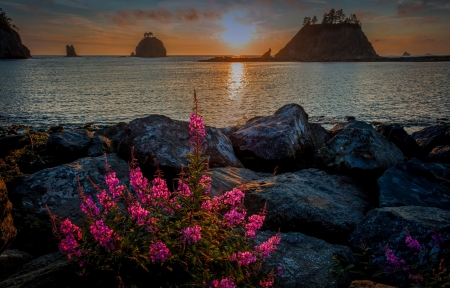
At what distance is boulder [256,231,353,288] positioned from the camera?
474 cm

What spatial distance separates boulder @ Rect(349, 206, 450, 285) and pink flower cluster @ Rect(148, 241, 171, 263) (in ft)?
11.5

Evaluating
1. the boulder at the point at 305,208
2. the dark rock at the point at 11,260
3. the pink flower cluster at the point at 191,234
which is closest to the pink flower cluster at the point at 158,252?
the pink flower cluster at the point at 191,234

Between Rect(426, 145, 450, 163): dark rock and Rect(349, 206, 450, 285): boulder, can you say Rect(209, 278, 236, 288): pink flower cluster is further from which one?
Rect(426, 145, 450, 163): dark rock

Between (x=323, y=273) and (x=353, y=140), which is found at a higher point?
(x=353, y=140)

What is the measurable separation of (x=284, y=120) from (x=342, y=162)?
3697mm

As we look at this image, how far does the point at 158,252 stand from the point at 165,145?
5988mm

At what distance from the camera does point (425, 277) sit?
15.2 feet

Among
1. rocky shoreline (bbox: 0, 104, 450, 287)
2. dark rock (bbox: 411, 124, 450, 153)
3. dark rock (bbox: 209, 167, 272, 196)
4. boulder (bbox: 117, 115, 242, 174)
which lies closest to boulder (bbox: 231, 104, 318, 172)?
rocky shoreline (bbox: 0, 104, 450, 287)

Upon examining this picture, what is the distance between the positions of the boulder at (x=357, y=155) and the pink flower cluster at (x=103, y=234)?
8.00 m

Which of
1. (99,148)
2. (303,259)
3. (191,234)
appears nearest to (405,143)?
(303,259)

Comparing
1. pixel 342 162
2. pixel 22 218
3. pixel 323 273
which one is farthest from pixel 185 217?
pixel 342 162

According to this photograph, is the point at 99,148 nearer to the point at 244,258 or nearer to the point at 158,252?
the point at 158,252

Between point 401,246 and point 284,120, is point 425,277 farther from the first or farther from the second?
point 284,120

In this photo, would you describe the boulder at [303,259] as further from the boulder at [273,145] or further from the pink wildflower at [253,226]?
the boulder at [273,145]
